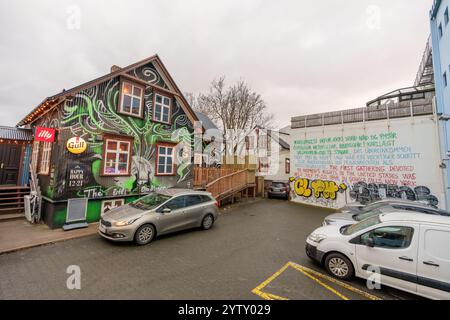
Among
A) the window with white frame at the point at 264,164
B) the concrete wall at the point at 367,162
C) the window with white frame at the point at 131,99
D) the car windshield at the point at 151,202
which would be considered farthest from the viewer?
the window with white frame at the point at 264,164

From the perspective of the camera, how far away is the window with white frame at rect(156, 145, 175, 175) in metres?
10.8

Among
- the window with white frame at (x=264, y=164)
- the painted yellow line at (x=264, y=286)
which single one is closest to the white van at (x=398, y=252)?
the painted yellow line at (x=264, y=286)

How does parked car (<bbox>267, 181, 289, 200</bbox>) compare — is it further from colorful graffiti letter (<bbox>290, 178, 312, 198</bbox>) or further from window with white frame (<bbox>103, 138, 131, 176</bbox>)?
window with white frame (<bbox>103, 138, 131, 176</bbox>)

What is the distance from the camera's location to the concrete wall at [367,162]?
35.4ft

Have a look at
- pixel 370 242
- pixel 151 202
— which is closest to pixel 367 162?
pixel 370 242

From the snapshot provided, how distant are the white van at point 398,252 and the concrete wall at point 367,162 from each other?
961cm

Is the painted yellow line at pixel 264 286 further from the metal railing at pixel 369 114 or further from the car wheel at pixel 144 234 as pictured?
the metal railing at pixel 369 114

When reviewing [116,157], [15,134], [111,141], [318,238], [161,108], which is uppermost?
[161,108]

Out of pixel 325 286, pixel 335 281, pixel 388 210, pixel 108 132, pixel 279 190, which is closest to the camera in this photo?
pixel 325 286

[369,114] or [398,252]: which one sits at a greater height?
[369,114]

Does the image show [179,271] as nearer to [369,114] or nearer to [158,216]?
[158,216]

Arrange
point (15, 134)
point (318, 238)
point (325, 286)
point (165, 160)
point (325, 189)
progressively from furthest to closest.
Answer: point (325, 189), point (165, 160), point (15, 134), point (318, 238), point (325, 286)

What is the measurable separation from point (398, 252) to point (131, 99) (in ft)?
37.7

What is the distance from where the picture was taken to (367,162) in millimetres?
12516
